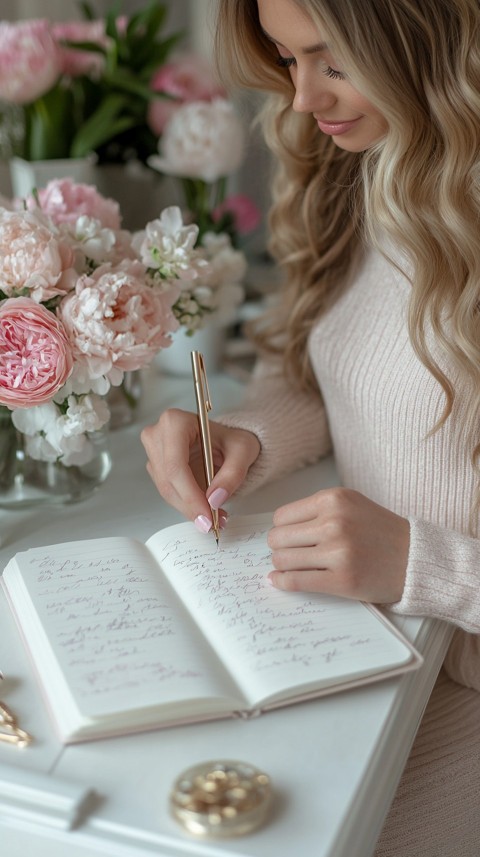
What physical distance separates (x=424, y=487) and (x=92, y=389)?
15.3 inches

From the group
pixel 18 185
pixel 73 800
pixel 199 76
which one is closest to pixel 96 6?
pixel 199 76

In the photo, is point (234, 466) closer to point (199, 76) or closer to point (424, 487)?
point (424, 487)

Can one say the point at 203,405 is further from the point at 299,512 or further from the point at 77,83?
the point at 77,83

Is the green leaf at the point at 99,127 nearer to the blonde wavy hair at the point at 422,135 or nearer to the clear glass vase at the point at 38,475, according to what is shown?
the blonde wavy hair at the point at 422,135

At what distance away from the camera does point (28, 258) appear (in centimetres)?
86

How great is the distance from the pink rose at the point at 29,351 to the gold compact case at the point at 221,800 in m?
0.39

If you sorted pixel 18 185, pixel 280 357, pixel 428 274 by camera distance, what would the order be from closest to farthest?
pixel 428 274 < pixel 280 357 < pixel 18 185

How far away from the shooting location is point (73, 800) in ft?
2.02

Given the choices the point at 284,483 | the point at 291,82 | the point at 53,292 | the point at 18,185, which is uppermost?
the point at 291,82

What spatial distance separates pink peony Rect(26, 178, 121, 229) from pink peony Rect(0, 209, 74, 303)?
116mm

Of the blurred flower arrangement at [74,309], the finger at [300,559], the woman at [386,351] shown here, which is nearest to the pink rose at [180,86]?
the woman at [386,351]

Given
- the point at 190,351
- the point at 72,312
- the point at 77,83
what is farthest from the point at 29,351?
the point at 77,83

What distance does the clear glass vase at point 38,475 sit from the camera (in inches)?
39.5

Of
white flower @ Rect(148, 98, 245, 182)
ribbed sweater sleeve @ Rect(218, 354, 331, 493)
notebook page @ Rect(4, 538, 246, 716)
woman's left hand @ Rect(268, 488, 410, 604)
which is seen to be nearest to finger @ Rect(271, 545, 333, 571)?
→ woman's left hand @ Rect(268, 488, 410, 604)
